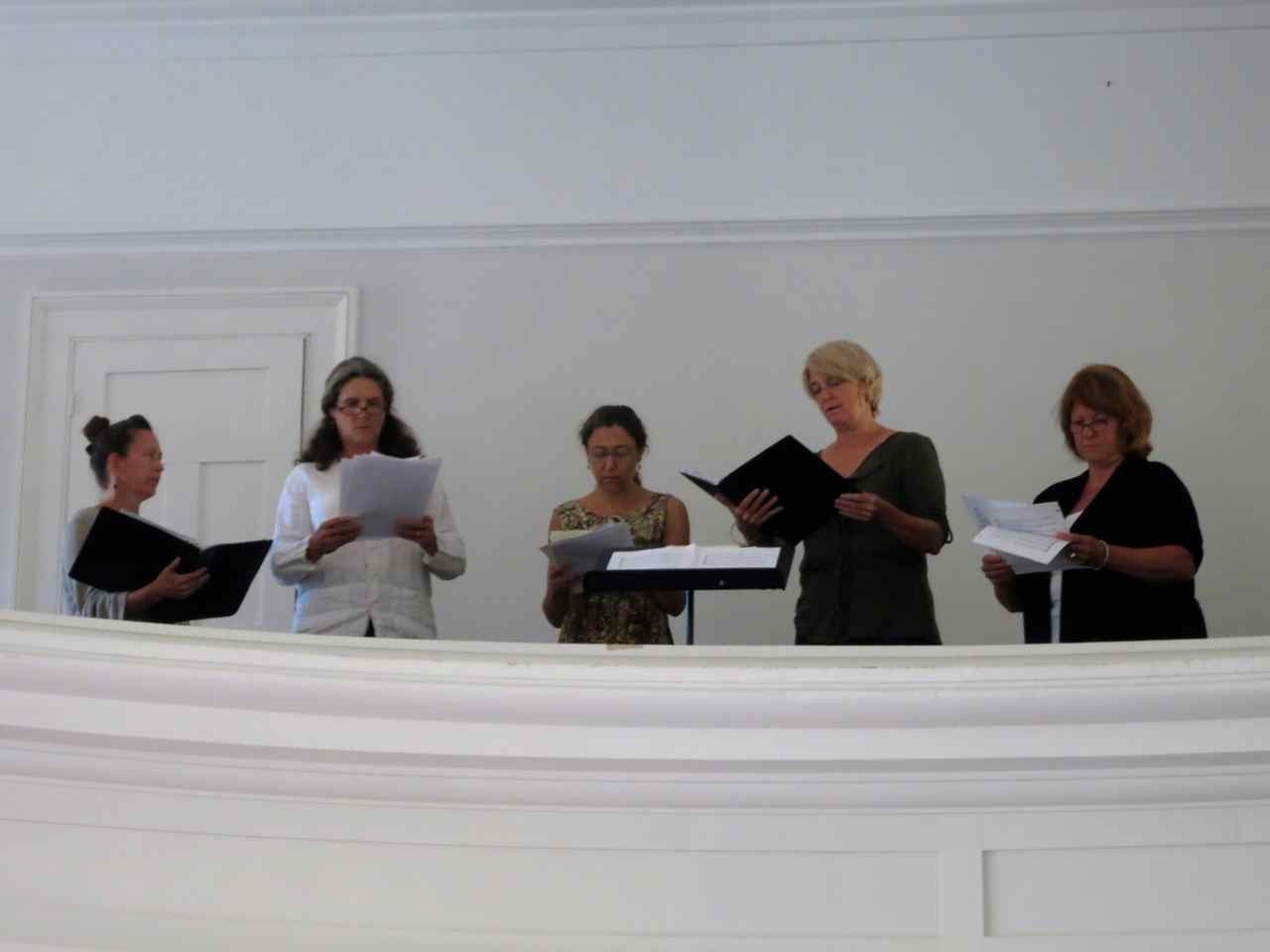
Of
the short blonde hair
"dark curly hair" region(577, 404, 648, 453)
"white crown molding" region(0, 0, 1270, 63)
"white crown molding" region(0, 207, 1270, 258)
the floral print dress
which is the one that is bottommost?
the floral print dress

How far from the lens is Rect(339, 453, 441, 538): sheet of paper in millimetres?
3422

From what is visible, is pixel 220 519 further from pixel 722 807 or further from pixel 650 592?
pixel 722 807

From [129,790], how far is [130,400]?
216 inches

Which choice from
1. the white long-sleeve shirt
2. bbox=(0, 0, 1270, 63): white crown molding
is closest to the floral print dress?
the white long-sleeve shirt

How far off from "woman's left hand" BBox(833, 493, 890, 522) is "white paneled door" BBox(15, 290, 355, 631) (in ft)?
10.1

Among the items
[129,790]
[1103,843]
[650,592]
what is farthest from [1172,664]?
[650,592]

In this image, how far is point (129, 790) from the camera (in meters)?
0.85

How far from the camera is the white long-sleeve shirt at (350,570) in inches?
142

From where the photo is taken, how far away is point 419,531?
3529 mm

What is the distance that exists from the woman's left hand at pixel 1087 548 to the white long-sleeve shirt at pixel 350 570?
4.67 feet

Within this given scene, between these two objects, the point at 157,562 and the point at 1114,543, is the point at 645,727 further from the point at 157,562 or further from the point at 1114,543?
the point at 157,562

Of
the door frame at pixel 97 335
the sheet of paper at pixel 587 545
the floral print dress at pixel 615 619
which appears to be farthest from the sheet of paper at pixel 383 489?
the door frame at pixel 97 335

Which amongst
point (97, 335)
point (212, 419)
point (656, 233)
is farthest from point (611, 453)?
point (97, 335)

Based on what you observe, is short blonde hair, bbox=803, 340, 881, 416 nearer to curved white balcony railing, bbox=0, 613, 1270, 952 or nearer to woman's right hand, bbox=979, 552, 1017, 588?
woman's right hand, bbox=979, 552, 1017, 588
